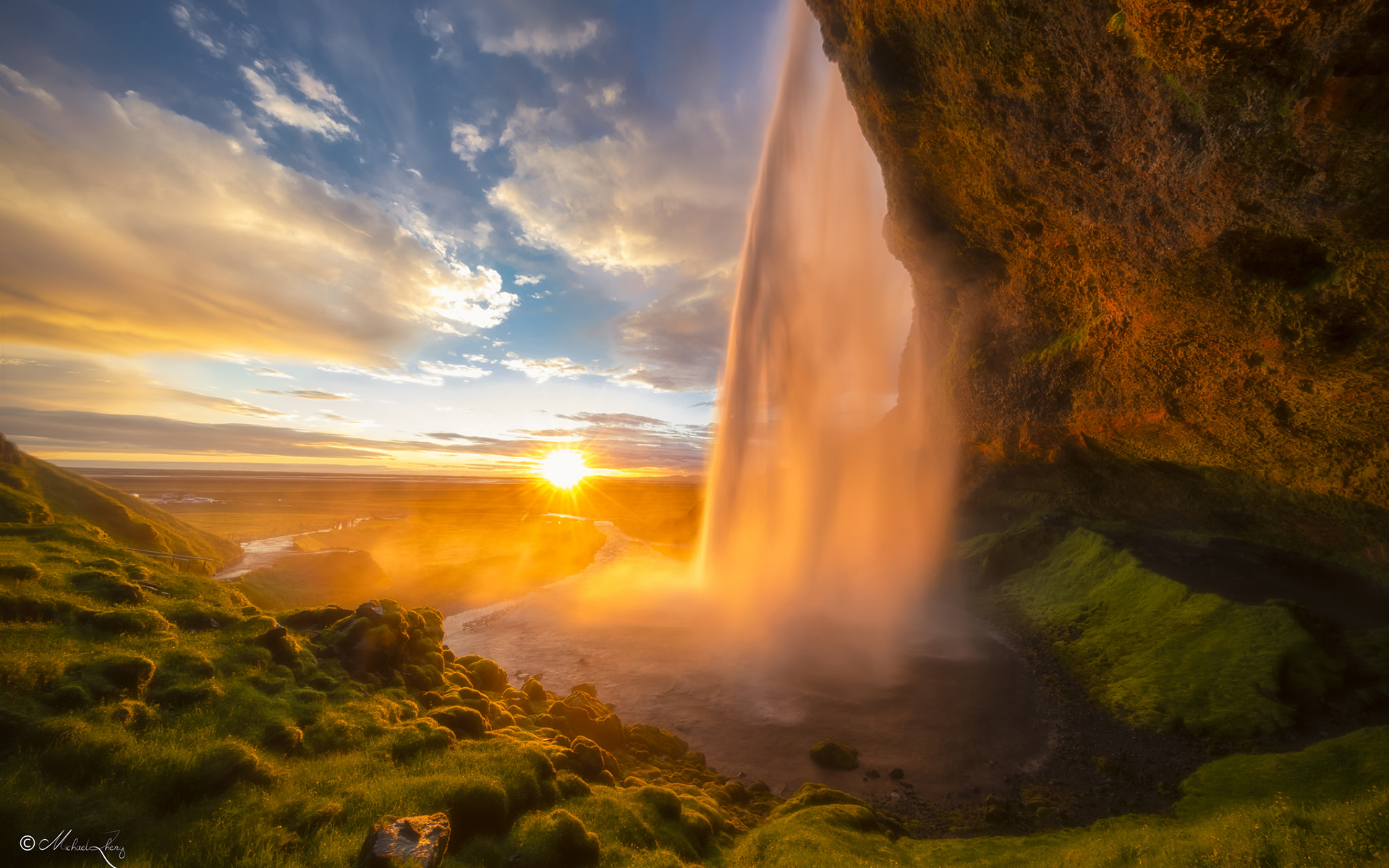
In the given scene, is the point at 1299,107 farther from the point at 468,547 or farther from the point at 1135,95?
the point at 468,547

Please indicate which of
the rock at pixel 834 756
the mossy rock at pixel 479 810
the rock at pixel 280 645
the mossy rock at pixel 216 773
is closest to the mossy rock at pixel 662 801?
the mossy rock at pixel 479 810

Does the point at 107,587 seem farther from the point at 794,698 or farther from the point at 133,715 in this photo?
the point at 794,698

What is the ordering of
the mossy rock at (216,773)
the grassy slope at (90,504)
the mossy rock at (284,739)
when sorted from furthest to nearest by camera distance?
the grassy slope at (90,504) → the mossy rock at (284,739) → the mossy rock at (216,773)

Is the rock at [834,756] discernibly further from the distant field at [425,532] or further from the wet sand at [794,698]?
the distant field at [425,532]

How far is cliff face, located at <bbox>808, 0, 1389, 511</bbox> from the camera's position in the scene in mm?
12094

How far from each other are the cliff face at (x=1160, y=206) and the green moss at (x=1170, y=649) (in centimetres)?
826

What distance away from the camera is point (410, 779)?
1095 cm

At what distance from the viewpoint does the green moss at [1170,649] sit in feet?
62.6

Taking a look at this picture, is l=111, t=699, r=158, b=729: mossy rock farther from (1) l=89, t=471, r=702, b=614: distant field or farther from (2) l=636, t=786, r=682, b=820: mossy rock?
(1) l=89, t=471, r=702, b=614: distant field

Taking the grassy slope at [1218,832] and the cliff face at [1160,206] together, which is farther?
→ the cliff face at [1160,206]

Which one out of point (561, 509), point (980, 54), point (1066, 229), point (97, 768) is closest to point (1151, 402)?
point (1066, 229)

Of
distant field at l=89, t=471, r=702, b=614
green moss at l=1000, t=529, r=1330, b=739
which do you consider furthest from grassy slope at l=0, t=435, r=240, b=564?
green moss at l=1000, t=529, r=1330, b=739

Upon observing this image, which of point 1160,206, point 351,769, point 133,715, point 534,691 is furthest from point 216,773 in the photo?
point 1160,206

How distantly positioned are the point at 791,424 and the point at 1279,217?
44.4 metres
